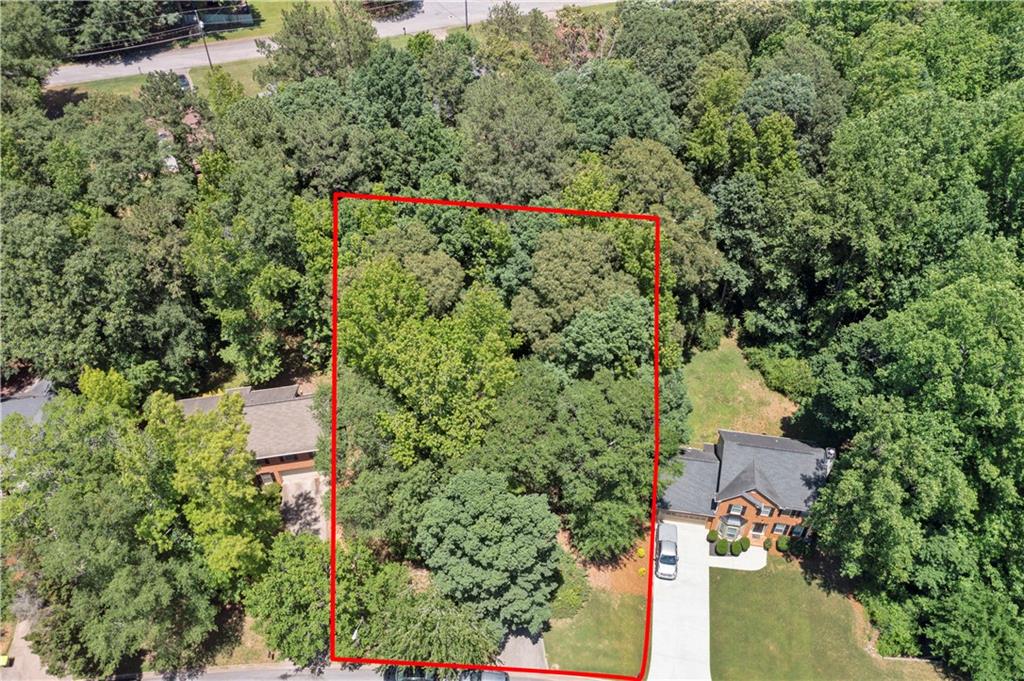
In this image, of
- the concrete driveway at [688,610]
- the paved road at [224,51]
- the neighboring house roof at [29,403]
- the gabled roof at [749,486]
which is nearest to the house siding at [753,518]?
the gabled roof at [749,486]

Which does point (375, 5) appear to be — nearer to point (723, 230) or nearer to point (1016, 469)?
point (723, 230)

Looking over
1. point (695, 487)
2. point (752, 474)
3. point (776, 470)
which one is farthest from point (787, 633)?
point (695, 487)

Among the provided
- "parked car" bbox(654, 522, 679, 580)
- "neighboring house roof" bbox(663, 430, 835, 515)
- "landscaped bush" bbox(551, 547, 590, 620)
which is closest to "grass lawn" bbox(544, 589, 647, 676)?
"landscaped bush" bbox(551, 547, 590, 620)

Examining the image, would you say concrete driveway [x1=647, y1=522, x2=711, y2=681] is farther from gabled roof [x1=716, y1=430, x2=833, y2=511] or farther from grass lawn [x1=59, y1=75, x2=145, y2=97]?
grass lawn [x1=59, y1=75, x2=145, y2=97]

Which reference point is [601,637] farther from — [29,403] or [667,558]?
[29,403]

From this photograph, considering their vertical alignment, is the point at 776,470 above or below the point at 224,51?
below

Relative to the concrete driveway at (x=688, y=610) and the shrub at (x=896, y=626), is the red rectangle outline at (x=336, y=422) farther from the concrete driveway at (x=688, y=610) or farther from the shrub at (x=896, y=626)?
the shrub at (x=896, y=626)
